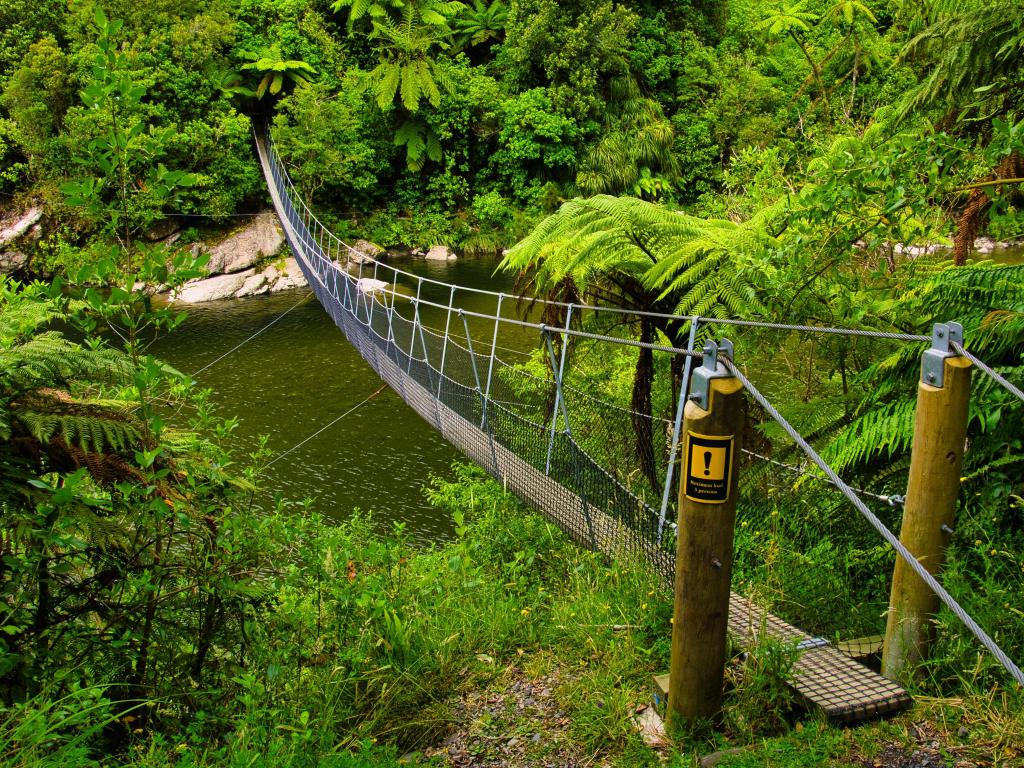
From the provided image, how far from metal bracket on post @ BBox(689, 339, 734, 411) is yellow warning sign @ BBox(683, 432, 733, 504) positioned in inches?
2.3

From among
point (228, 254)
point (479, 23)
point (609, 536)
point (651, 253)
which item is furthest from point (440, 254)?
point (609, 536)

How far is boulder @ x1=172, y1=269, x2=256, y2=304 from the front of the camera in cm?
1073

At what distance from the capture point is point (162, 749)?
1.39 meters

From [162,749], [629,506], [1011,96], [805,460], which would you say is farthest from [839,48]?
[162,749]

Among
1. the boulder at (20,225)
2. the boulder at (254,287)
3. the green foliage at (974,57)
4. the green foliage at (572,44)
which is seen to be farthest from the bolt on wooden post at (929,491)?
the boulder at (20,225)

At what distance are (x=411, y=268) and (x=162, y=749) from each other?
1110 cm

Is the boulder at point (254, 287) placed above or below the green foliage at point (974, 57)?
below

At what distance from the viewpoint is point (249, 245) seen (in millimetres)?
11867

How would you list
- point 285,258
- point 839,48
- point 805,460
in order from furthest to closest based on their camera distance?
point 285,258 → point 839,48 → point 805,460

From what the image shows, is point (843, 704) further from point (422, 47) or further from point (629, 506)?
point (422, 47)

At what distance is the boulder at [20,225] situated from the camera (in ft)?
37.9

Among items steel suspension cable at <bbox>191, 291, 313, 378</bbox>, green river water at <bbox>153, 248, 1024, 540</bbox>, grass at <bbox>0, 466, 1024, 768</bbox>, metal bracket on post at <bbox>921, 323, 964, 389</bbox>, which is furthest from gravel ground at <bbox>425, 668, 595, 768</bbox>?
steel suspension cable at <bbox>191, 291, 313, 378</bbox>

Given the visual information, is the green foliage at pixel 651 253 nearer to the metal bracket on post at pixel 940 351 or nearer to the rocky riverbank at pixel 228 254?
the metal bracket on post at pixel 940 351

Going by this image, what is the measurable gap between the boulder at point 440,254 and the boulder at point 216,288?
285 centimetres
